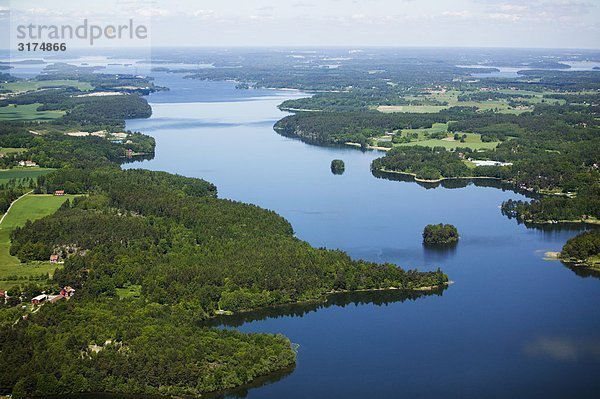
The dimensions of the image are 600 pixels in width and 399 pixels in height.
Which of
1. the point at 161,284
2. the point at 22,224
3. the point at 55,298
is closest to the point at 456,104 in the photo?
the point at 22,224

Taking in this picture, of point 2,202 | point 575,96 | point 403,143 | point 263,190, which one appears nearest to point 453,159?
point 403,143

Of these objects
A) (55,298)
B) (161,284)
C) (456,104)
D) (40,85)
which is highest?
(40,85)

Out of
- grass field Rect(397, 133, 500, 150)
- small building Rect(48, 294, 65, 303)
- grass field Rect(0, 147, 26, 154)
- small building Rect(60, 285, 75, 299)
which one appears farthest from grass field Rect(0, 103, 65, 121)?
small building Rect(48, 294, 65, 303)

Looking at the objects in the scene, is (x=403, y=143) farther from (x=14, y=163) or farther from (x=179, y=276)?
(x=179, y=276)

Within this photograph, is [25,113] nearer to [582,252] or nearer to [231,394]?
[582,252]

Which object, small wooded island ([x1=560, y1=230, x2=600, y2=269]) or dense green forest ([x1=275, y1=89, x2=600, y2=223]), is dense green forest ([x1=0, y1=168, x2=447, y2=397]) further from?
dense green forest ([x1=275, y1=89, x2=600, y2=223])

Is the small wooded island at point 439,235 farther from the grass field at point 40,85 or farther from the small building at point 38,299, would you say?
the grass field at point 40,85
